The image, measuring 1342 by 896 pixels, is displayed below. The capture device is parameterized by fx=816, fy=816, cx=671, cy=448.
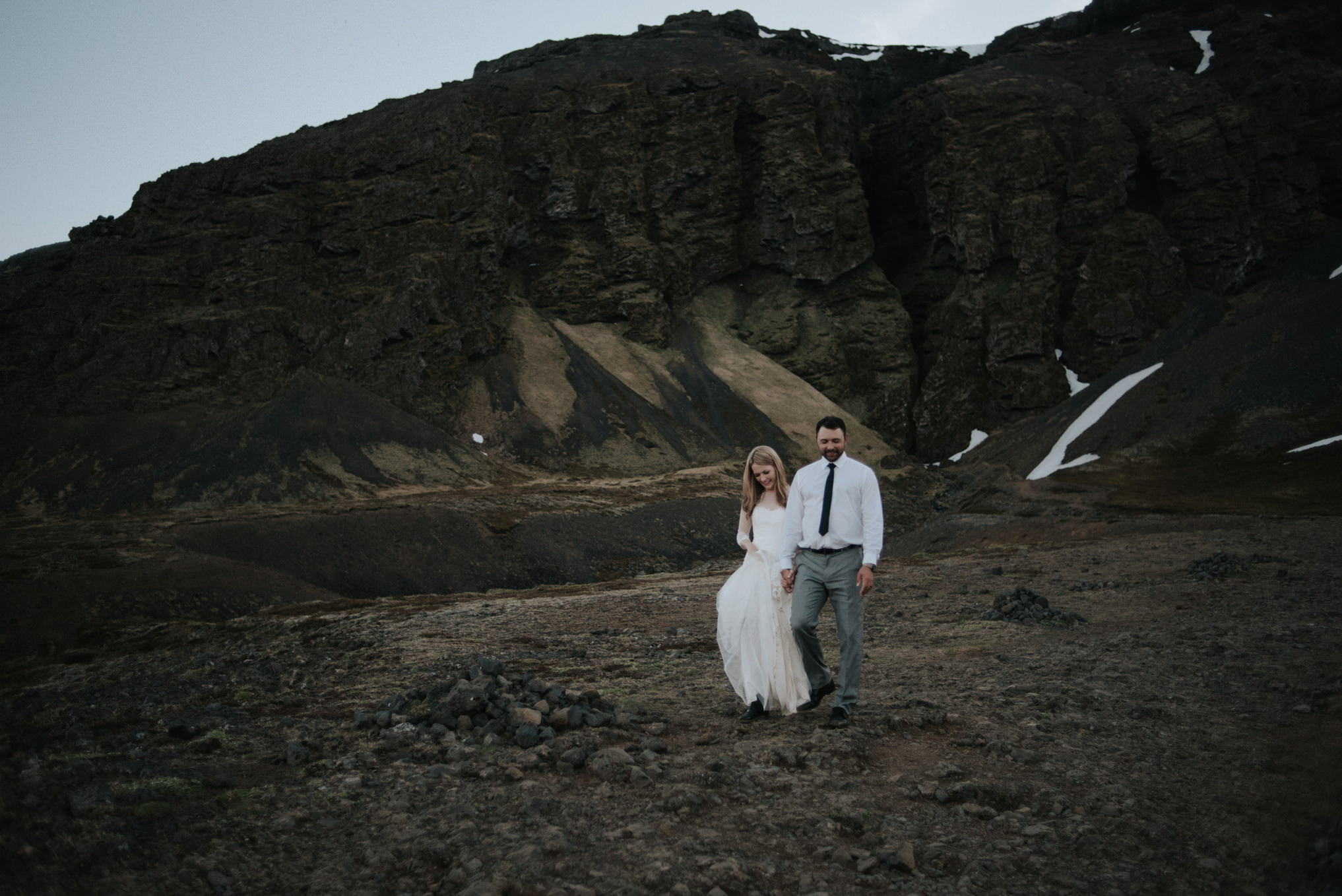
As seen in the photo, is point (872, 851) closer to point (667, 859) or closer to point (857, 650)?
point (667, 859)

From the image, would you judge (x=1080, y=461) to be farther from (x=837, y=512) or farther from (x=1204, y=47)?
(x=1204, y=47)

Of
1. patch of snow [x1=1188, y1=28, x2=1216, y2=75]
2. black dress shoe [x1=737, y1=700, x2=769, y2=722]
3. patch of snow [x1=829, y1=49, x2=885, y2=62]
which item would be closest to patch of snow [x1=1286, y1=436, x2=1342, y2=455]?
black dress shoe [x1=737, y1=700, x2=769, y2=722]

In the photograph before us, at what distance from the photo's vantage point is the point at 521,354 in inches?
2628

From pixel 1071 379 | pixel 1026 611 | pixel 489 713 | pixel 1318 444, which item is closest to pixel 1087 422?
pixel 1071 379

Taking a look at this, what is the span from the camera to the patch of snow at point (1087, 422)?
58219 millimetres

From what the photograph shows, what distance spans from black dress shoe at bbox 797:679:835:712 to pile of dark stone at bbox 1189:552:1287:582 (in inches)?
523

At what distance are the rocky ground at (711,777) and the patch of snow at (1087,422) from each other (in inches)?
1915

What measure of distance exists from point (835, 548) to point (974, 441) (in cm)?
7472

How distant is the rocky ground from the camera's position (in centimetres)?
442

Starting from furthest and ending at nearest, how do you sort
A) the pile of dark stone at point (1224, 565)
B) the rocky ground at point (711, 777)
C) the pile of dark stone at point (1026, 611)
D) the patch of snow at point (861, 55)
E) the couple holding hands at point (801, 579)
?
1. the patch of snow at point (861, 55)
2. the pile of dark stone at point (1224, 565)
3. the pile of dark stone at point (1026, 611)
4. the couple holding hands at point (801, 579)
5. the rocky ground at point (711, 777)

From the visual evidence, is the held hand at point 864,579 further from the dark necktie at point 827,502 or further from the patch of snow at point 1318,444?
the patch of snow at point 1318,444

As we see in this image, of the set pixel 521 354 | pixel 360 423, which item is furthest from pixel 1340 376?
pixel 360 423

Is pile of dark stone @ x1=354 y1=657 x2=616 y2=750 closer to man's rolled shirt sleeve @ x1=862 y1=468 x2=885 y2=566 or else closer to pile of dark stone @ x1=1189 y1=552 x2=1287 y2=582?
man's rolled shirt sleeve @ x1=862 y1=468 x2=885 y2=566

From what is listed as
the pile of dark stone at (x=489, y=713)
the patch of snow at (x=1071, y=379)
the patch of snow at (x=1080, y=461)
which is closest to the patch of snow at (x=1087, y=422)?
the patch of snow at (x=1080, y=461)
